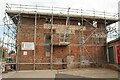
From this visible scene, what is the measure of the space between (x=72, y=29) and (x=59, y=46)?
267 cm

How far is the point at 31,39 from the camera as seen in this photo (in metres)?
20.4

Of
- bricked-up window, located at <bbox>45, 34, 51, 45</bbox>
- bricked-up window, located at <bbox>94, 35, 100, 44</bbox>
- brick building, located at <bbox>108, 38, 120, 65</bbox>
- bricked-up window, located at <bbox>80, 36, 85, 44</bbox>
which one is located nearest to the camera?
brick building, located at <bbox>108, 38, 120, 65</bbox>

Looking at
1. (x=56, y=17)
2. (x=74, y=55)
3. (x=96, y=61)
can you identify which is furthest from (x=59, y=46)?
(x=96, y=61)

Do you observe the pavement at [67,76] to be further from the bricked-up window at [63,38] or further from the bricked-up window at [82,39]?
the bricked-up window at [82,39]

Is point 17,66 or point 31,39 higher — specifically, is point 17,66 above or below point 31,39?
below

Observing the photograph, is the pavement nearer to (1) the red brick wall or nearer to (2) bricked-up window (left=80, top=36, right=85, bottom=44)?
(1) the red brick wall

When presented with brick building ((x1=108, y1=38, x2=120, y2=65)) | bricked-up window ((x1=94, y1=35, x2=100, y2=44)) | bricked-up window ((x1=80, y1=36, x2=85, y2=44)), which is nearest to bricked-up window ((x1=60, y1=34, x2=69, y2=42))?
bricked-up window ((x1=80, y1=36, x2=85, y2=44))

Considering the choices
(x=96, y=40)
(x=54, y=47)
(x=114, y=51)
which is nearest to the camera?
(x=114, y=51)

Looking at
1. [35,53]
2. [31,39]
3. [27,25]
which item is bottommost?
[35,53]

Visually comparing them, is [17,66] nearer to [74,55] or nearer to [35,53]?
[35,53]

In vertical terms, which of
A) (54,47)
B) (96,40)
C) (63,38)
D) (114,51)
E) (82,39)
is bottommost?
(114,51)

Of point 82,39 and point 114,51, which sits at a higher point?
point 82,39

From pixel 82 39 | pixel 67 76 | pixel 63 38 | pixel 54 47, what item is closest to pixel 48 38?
pixel 54 47

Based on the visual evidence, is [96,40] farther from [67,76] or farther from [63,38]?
[67,76]
